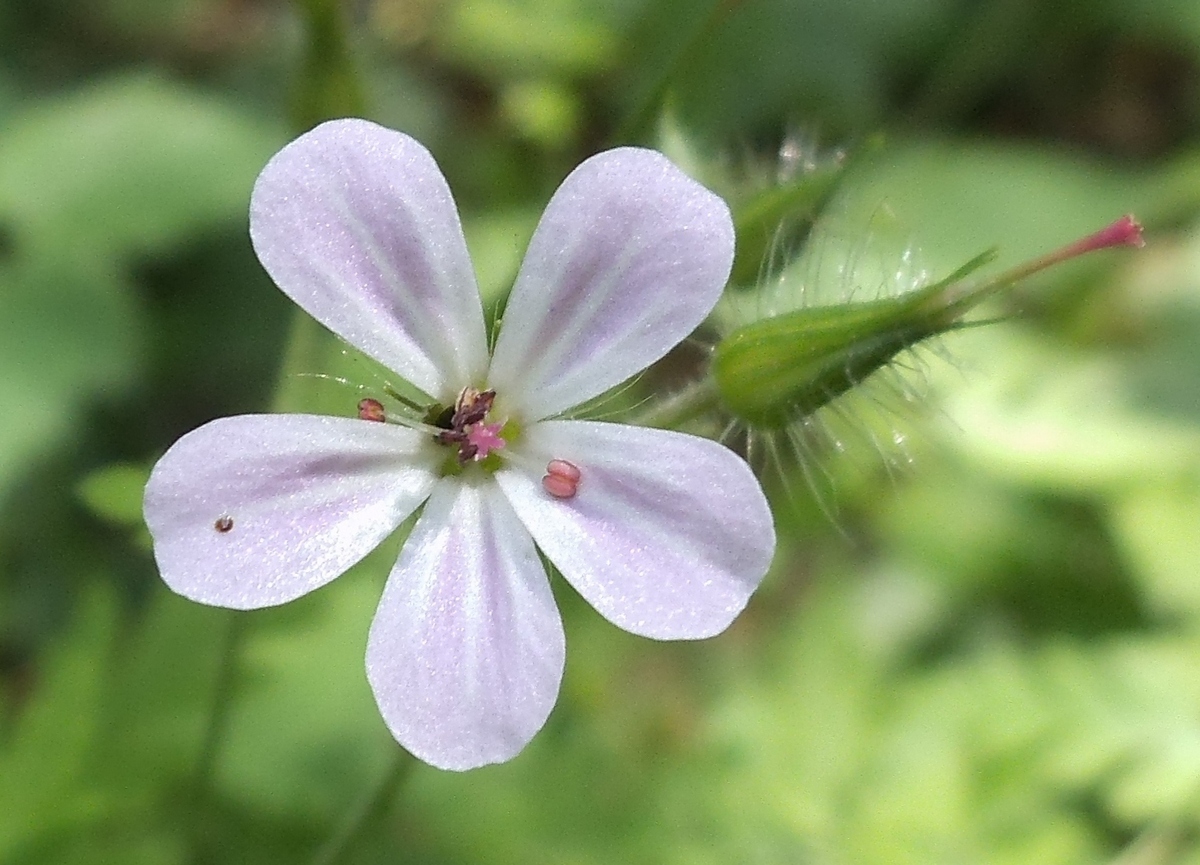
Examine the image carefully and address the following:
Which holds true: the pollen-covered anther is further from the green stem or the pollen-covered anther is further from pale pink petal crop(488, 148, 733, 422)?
the green stem

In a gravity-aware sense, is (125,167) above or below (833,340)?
above

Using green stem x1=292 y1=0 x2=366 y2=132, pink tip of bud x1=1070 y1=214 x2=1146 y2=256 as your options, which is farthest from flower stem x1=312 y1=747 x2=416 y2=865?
pink tip of bud x1=1070 y1=214 x2=1146 y2=256

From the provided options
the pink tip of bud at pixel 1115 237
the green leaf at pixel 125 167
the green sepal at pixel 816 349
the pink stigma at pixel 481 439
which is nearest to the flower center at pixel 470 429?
the pink stigma at pixel 481 439

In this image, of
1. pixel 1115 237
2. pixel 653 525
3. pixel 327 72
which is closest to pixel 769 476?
pixel 327 72

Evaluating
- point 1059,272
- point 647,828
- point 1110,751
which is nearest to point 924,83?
point 1059,272

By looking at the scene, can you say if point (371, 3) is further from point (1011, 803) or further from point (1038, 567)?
point (1011, 803)

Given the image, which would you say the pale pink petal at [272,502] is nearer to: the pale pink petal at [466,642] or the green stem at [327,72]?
the pale pink petal at [466,642]

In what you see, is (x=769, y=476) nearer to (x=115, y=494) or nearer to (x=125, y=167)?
(x=115, y=494)
